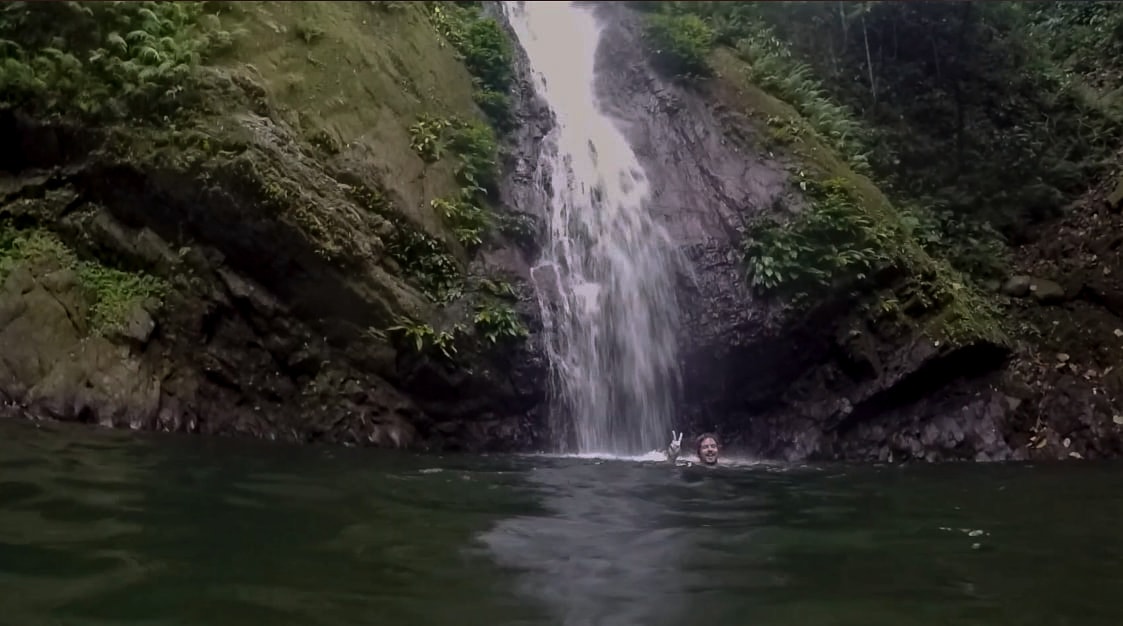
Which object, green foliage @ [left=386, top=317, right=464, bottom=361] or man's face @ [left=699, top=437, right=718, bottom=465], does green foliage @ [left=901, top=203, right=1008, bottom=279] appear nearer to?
man's face @ [left=699, top=437, right=718, bottom=465]

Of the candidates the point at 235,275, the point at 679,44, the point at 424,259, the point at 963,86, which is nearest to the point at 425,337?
the point at 424,259

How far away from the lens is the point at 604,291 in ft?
35.5

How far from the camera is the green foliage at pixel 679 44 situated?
13125 millimetres

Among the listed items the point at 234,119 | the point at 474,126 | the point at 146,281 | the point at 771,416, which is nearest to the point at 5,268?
the point at 146,281

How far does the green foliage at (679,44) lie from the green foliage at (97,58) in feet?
20.9

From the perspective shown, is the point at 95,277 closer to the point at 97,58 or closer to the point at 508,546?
the point at 97,58

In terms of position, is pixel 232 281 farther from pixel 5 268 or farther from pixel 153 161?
pixel 5 268

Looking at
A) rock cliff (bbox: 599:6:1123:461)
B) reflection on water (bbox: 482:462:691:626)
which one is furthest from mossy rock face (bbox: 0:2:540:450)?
reflection on water (bbox: 482:462:691:626)

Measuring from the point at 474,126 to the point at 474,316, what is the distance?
3.04m

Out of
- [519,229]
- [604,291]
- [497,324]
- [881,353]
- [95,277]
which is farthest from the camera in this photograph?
[604,291]

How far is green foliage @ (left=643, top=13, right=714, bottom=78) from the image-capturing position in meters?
13.1

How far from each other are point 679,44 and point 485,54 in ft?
9.68

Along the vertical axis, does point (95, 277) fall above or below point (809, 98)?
below

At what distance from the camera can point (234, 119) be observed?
923 cm
